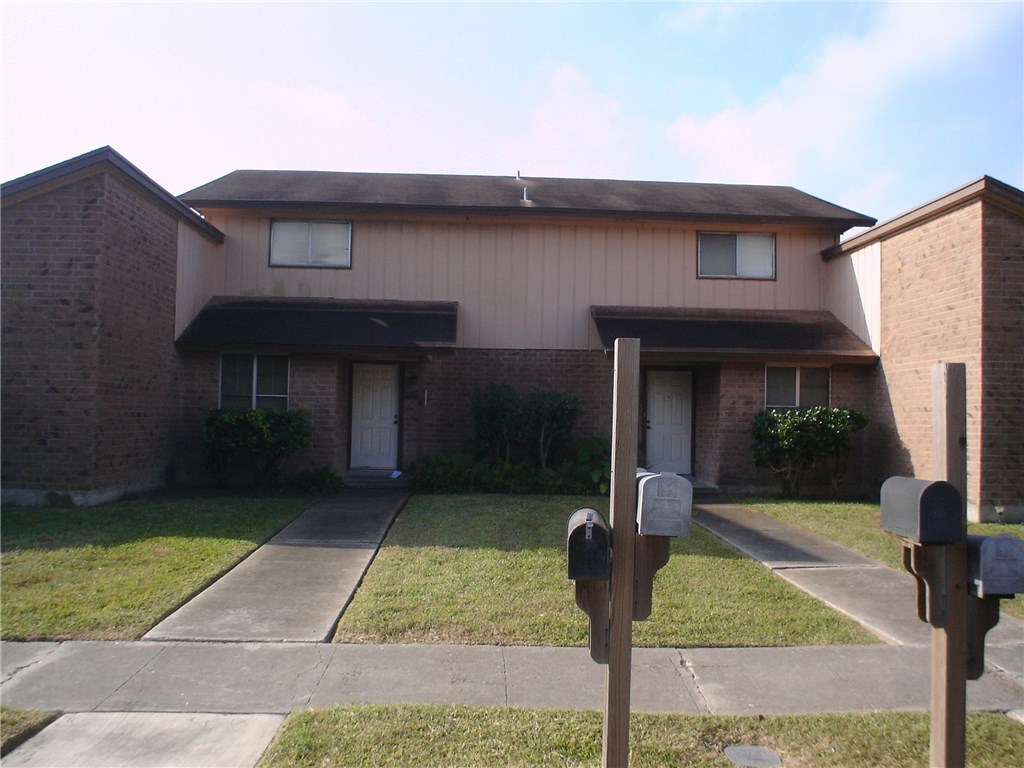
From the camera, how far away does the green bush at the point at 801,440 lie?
42.8 ft

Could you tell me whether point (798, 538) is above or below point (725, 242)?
below

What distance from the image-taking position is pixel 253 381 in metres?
13.9

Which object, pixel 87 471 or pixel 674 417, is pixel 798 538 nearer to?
pixel 674 417

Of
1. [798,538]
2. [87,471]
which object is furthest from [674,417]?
[87,471]

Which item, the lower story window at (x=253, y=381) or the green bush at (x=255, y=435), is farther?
the lower story window at (x=253, y=381)

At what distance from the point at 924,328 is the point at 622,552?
11127 mm

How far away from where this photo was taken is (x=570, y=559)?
9.86ft

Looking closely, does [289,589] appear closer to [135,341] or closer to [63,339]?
[63,339]

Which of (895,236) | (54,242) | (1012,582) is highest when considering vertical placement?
(895,236)

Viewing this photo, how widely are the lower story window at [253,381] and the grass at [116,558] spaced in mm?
2969

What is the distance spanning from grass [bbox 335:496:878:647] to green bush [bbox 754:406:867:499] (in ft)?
15.1

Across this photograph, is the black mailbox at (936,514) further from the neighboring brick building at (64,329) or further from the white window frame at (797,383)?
the white window frame at (797,383)

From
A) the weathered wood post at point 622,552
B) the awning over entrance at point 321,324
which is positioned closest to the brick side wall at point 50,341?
the awning over entrance at point 321,324

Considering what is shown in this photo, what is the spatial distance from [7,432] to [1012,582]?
1170cm
